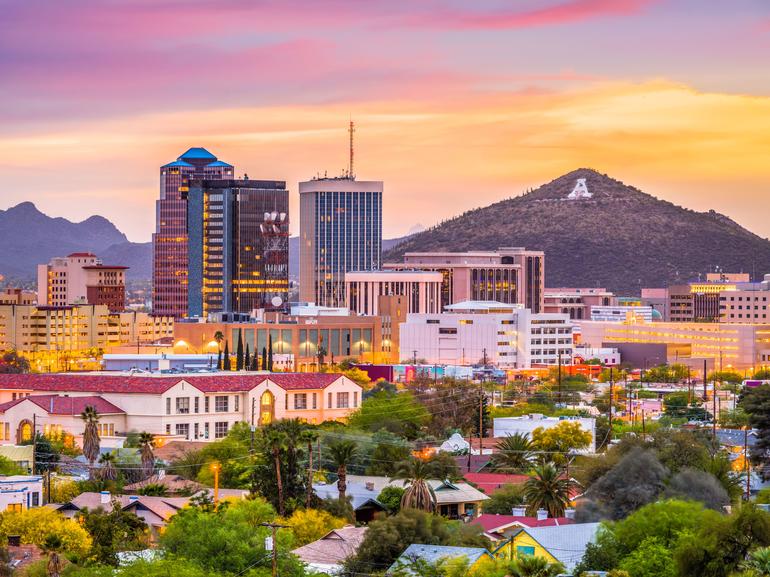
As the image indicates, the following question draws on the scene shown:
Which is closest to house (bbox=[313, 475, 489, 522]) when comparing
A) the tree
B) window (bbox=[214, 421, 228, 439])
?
the tree

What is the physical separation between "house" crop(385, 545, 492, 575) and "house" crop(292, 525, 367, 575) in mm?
2495

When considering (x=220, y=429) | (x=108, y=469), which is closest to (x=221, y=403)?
(x=220, y=429)

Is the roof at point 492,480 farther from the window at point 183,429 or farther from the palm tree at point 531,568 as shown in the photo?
the palm tree at point 531,568

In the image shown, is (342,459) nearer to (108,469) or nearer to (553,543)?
(108,469)

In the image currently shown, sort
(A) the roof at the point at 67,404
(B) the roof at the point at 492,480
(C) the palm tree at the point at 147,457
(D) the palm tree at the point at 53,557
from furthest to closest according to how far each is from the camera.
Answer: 1. (A) the roof at the point at 67,404
2. (C) the palm tree at the point at 147,457
3. (B) the roof at the point at 492,480
4. (D) the palm tree at the point at 53,557

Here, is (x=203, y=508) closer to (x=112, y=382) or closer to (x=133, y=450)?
(x=133, y=450)

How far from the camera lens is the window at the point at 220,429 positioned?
12055cm

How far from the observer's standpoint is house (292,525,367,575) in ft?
211

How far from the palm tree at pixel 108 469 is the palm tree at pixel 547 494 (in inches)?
832

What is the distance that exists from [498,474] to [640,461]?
61.7 feet

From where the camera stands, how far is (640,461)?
254 ft

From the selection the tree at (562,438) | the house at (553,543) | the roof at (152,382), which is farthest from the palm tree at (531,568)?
the roof at (152,382)

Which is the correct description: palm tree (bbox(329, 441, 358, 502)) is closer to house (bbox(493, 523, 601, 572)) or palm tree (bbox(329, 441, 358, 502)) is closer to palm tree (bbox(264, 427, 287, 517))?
palm tree (bbox(264, 427, 287, 517))

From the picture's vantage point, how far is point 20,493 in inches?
3000
